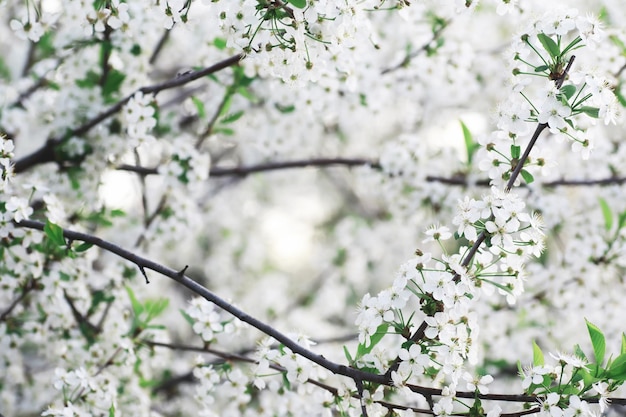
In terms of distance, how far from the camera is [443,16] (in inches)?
195

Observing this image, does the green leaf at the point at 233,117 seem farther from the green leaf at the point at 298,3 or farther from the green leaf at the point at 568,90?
the green leaf at the point at 568,90

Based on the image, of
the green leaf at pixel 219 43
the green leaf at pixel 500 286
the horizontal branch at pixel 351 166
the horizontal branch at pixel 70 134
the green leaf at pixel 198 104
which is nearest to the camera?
the green leaf at pixel 500 286

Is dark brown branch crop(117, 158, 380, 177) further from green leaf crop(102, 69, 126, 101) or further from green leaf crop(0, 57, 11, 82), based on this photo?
green leaf crop(0, 57, 11, 82)

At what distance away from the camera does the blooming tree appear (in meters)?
2.71

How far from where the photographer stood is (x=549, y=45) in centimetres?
279

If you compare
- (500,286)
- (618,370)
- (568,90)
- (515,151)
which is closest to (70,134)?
(515,151)

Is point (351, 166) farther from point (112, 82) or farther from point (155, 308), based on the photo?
point (155, 308)

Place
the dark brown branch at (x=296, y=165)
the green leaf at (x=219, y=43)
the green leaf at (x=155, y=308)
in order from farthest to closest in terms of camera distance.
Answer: the dark brown branch at (x=296, y=165)
the green leaf at (x=219, y=43)
the green leaf at (x=155, y=308)

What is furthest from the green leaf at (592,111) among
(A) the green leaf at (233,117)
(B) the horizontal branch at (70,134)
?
(A) the green leaf at (233,117)

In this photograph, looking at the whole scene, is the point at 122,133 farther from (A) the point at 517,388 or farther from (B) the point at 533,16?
(A) the point at 517,388

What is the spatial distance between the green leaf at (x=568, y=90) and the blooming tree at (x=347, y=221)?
0.04 feet

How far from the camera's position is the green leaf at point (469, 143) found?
442cm

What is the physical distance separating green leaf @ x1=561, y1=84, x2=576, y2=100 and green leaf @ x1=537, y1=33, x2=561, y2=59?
0.17m

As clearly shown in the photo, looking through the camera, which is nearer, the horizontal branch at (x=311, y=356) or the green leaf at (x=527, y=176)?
the horizontal branch at (x=311, y=356)
